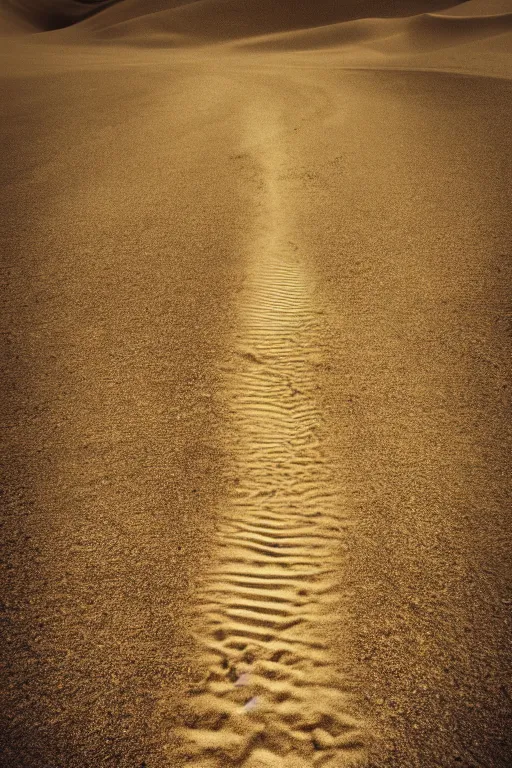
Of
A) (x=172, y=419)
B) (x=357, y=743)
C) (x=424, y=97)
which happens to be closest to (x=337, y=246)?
(x=172, y=419)

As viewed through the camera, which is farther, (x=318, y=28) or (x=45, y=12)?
(x=45, y=12)

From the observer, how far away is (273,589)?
333cm

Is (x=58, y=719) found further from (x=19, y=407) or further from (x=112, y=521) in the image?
(x=19, y=407)

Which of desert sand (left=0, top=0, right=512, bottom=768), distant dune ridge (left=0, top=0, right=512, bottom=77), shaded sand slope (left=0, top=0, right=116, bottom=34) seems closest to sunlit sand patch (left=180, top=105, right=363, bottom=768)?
desert sand (left=0, top=0, right=512, bottom=768)

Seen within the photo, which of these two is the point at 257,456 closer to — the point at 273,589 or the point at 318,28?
the point at 273,589

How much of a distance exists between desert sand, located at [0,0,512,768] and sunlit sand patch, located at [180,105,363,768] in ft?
0.05

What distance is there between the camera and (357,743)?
2.69m

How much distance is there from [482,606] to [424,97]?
12.8m

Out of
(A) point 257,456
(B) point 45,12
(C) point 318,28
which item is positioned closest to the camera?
(A) point 257,456

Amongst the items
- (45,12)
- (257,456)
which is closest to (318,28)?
(45,12)

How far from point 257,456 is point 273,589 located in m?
1.10

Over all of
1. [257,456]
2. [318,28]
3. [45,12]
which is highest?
[45,12]

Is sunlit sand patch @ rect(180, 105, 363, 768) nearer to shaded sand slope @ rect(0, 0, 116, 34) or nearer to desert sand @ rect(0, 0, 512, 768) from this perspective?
desert sand @ rect(0, 0, 512, 768)

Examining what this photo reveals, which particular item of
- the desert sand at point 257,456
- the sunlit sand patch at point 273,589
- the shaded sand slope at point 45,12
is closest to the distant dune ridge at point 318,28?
the shaded sand slope at point 45,12
